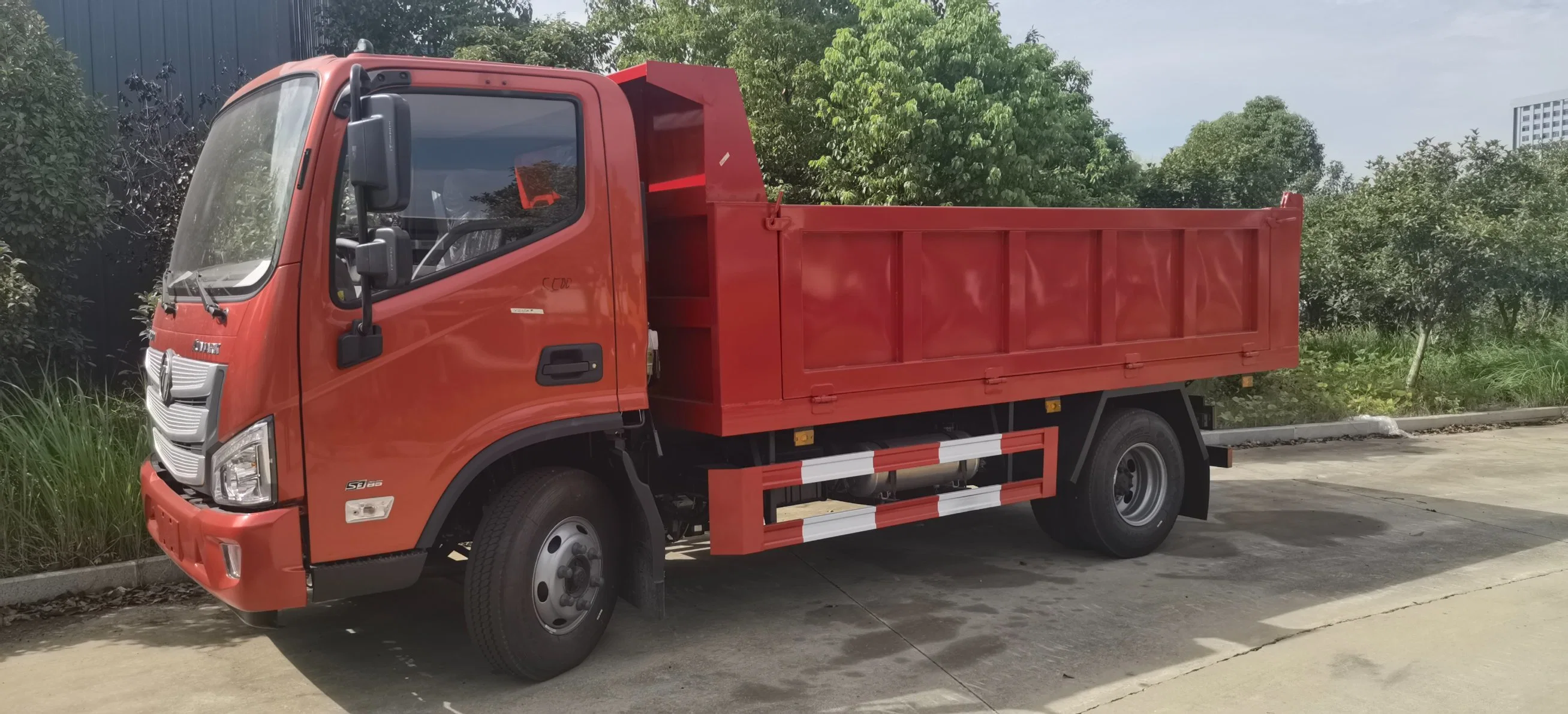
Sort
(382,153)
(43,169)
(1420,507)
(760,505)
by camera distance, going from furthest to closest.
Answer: (1420,507) < (43,169) < (760,505) < (382,153)

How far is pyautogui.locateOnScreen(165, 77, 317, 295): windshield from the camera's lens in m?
4.16

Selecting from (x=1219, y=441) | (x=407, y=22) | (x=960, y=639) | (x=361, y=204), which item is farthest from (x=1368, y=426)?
(x=407, y=22)

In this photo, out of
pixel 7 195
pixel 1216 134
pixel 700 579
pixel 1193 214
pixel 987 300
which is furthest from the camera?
pixel 1216 134

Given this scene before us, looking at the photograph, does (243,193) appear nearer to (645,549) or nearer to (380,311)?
(380,311)

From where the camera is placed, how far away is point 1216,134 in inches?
1551

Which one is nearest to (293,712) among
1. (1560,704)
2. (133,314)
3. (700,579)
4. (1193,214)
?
(700,579)

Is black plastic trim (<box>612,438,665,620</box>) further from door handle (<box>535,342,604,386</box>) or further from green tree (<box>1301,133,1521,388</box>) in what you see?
green tree (<box>1301,133,1521,388</box>)

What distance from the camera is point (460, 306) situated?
4309mm

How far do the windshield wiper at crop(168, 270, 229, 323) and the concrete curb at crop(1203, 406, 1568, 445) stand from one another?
9534 mm

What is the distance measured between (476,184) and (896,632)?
9.45ft

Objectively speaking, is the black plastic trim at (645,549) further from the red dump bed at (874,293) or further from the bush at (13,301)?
the bush at (13,301)

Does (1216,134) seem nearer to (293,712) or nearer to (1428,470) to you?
(1428,470)

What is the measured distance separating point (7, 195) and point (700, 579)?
5.39 meters

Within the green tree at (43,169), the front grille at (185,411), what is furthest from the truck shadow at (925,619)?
the green tree at (43,169)
